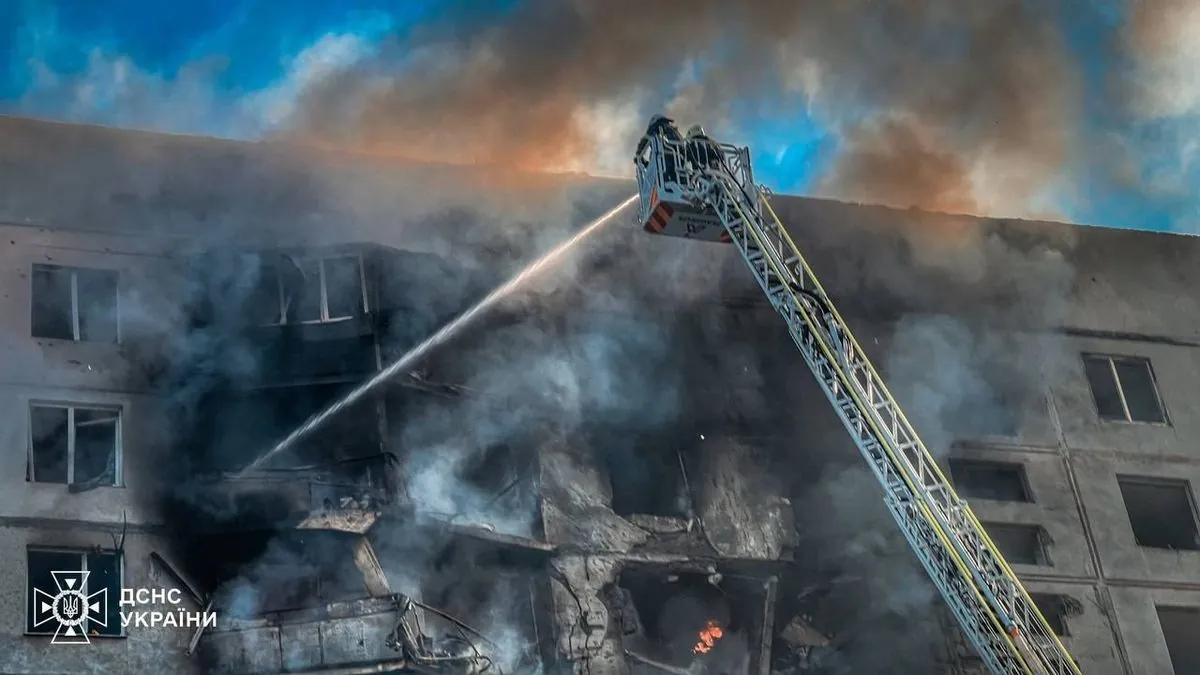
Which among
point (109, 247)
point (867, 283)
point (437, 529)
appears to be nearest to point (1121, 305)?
point (867, 283)

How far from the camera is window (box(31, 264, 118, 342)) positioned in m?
17.3

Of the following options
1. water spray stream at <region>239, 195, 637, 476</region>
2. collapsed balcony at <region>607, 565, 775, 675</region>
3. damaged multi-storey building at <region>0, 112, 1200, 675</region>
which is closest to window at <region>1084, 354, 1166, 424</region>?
damaged multi-storey building at <region>0, 112, 1200, 675</region>

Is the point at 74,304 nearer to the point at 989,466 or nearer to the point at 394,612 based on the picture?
the point at 394,612

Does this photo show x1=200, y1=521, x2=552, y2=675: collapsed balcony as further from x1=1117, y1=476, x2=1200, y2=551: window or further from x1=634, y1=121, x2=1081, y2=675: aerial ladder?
x1=1117, y1=476, x2=1200, y2=551: window

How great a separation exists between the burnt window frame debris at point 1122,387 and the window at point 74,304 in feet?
44.1

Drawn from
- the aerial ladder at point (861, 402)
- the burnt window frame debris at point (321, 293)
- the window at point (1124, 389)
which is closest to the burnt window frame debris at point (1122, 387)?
the window at point (1124, 389)

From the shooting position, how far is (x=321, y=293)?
18250mm

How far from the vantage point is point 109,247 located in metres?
17.8

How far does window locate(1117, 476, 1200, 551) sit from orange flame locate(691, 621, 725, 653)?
682 centimetres

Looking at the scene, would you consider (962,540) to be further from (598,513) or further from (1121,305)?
(1121,305)

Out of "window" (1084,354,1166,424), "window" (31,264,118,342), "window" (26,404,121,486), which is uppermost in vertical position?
"window" (31,264,118,342)

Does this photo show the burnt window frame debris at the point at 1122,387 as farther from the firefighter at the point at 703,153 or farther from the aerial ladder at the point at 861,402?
the firefighter at the point at 703,153

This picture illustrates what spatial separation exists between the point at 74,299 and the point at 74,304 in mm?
66

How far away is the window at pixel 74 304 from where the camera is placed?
56.9 feet
